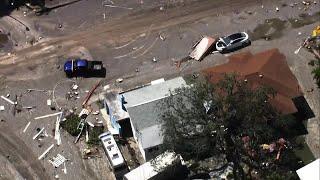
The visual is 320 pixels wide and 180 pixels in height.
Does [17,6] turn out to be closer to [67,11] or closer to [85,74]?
[67,11]

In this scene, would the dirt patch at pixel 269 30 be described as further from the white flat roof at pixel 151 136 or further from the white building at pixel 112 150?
the white building at pixel 112 150

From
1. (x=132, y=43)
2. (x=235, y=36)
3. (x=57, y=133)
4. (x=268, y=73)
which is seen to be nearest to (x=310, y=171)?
(x=268, y=73)

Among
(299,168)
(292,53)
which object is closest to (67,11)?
(292,53)

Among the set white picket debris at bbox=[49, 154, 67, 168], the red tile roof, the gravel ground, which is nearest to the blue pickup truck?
the gravel ground

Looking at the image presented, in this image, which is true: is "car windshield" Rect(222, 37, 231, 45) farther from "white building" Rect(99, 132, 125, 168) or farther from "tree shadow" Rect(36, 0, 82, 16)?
"tree shadow" Rect(36, 0, 82, 16)

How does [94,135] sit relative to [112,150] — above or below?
above

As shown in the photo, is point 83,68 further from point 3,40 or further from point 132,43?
point 3,40
